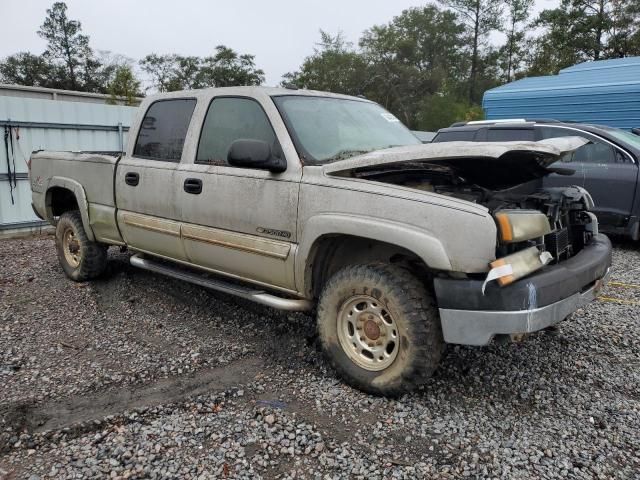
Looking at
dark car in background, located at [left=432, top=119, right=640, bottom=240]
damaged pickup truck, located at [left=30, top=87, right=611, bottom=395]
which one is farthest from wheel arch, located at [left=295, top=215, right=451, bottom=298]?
dark car in background, located at [left=432, top=119, right=640, bottom=240]

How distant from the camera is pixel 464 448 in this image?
8.77 ft

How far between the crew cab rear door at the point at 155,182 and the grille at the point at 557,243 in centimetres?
269

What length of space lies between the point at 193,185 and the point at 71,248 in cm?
240

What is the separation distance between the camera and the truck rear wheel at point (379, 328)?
9.59ft

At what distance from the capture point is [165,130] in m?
4.46

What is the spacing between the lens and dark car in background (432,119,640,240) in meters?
6.97

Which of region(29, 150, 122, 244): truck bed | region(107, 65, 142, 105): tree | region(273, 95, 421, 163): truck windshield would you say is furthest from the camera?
region(107, 65, 142, 105): tree

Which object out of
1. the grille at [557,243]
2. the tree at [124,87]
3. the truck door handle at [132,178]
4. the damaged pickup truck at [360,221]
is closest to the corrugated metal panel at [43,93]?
the tree at [124,87]

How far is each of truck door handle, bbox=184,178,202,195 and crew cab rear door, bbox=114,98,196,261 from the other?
0.11 metres

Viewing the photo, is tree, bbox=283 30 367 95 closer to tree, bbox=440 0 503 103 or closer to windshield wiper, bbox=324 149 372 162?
tree, bbox=440 0 503 103

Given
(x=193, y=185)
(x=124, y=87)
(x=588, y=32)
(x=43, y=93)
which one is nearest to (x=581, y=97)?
(x=193, y=185)

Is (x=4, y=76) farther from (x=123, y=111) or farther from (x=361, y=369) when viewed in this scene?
(x=361, y=369)

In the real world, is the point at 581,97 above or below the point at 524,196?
above

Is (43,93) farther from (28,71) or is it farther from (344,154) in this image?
(28,71)
